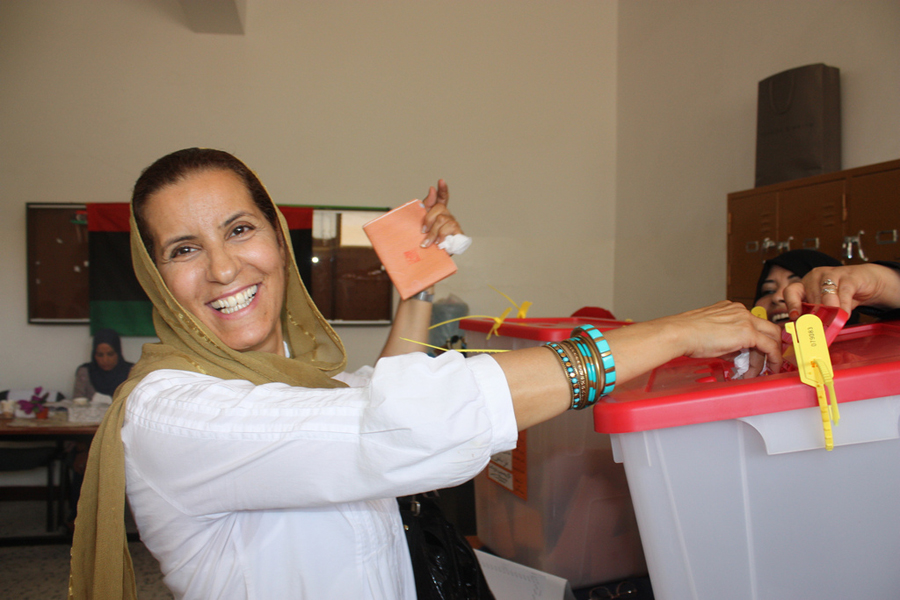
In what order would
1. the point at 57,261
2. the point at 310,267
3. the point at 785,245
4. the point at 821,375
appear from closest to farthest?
the point at 821,375, the point at 785,245, the point at 57,261, the point at 310,267

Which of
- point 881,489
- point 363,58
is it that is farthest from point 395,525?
point 363,58

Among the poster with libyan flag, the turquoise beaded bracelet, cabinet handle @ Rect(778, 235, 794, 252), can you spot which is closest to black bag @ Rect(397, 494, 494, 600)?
the turquoise beaded bracelet

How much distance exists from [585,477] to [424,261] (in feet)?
1.66

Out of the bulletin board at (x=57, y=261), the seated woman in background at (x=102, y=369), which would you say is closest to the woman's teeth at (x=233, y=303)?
the seated woman in background at (x=102, y=369)

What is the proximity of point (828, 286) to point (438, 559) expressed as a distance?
77cm

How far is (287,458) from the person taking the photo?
53 cm

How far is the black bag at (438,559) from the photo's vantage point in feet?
2.98

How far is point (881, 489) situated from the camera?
1.80 feet

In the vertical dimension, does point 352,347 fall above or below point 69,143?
below

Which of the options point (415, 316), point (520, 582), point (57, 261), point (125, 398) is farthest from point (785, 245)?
point (57, 261)

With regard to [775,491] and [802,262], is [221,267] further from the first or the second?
[802,262]

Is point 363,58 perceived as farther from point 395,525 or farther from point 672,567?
point 672,567

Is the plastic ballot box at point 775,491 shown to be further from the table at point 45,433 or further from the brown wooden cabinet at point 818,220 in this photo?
the table at point 45,433

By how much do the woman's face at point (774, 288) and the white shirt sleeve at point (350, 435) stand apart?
1348 millimetres
